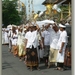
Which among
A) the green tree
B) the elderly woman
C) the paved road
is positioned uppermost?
the green tree

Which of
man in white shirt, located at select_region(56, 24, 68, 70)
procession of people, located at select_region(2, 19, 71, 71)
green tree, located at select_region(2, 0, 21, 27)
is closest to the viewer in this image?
green tree, located at select_region(2, 0, 21, 27)

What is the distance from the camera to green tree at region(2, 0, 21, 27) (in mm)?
2957

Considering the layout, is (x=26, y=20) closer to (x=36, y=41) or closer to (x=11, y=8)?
(x=11, y=8)

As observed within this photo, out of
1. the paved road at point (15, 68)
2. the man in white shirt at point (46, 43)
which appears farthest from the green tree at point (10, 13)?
the man in white shirt at point (46, 43)

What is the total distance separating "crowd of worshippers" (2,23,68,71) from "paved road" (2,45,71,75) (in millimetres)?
56

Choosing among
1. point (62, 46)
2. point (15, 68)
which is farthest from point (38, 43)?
point (15, 68)

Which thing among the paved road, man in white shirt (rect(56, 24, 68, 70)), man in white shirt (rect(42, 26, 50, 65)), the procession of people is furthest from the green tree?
man in white shirt (rect(56, 24, 68, 70))

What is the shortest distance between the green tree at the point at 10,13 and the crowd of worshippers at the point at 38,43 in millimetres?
85

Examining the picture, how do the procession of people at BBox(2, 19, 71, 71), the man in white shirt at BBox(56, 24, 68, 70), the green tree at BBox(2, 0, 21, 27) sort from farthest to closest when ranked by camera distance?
the man in white shirt at BBox(56, 24, 68, 70)
the procession of people at BBox(2, 19, 71, 71)
the green tree at BBox(2, 0, 21, 27)

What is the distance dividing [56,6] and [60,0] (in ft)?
0.28

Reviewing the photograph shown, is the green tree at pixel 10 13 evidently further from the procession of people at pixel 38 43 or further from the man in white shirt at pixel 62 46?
the man in white shirt at pixel 62 46

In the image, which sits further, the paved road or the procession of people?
the procession of people

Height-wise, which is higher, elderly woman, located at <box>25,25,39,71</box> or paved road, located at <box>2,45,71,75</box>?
elderly woman, located at <box>25,25,39,71</box>

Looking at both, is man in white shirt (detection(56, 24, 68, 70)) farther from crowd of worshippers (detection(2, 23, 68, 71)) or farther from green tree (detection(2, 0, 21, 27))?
green tree (detection(2, 0, 21, 27))
